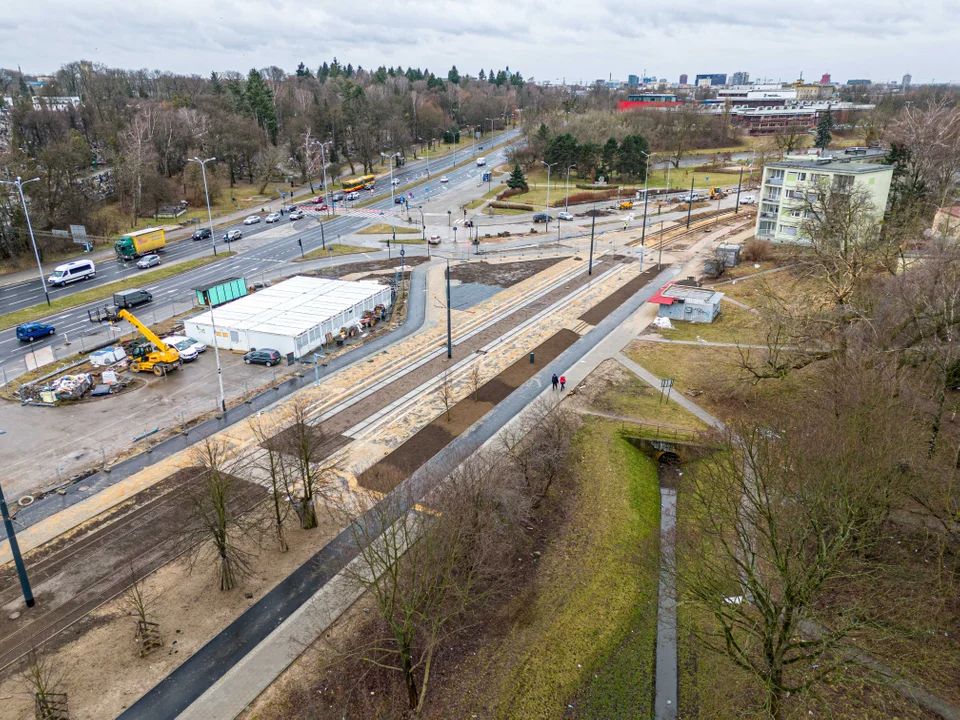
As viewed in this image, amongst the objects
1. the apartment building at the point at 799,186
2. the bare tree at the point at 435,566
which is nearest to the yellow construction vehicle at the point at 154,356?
the bare tree at the point at 435,566

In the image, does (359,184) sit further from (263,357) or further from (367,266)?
(263,357)

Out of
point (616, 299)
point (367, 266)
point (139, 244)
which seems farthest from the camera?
point (139, 244)

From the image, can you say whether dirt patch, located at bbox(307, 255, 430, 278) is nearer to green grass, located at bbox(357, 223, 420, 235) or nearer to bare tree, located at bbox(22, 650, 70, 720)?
green grass, located at bbox(357, 223, 420, 235)

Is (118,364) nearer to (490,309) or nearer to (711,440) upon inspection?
(490,309)

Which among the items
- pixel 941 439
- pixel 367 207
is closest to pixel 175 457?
pixel 941 439

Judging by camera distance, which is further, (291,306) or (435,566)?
(291,306)

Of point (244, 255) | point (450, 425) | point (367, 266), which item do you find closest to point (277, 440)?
point (450, 425)
